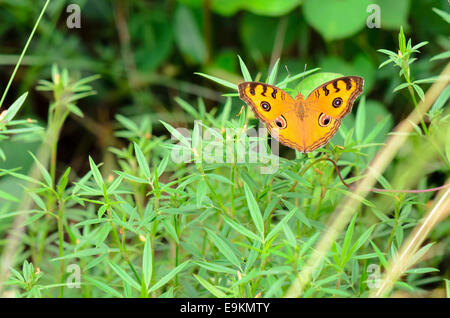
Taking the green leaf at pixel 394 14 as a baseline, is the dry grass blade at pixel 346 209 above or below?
below

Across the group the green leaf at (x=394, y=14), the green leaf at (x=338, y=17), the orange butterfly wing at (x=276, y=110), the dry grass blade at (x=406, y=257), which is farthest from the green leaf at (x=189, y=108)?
the green leaf at (x=394, y=14)

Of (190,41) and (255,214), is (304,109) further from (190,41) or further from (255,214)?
(190,41)

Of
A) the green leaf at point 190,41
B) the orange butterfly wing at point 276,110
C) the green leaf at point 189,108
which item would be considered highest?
the green leaf at point 190,41

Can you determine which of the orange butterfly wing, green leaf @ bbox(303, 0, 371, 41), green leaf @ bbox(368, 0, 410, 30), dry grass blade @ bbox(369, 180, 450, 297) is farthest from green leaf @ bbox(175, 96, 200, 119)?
green leaf @ bbox(368, 0, 410, 30)

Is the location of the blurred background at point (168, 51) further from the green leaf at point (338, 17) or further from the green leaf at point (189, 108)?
the green leaf at point (189, 108)

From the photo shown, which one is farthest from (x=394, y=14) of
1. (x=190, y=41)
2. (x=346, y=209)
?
(x=346, y=209)
